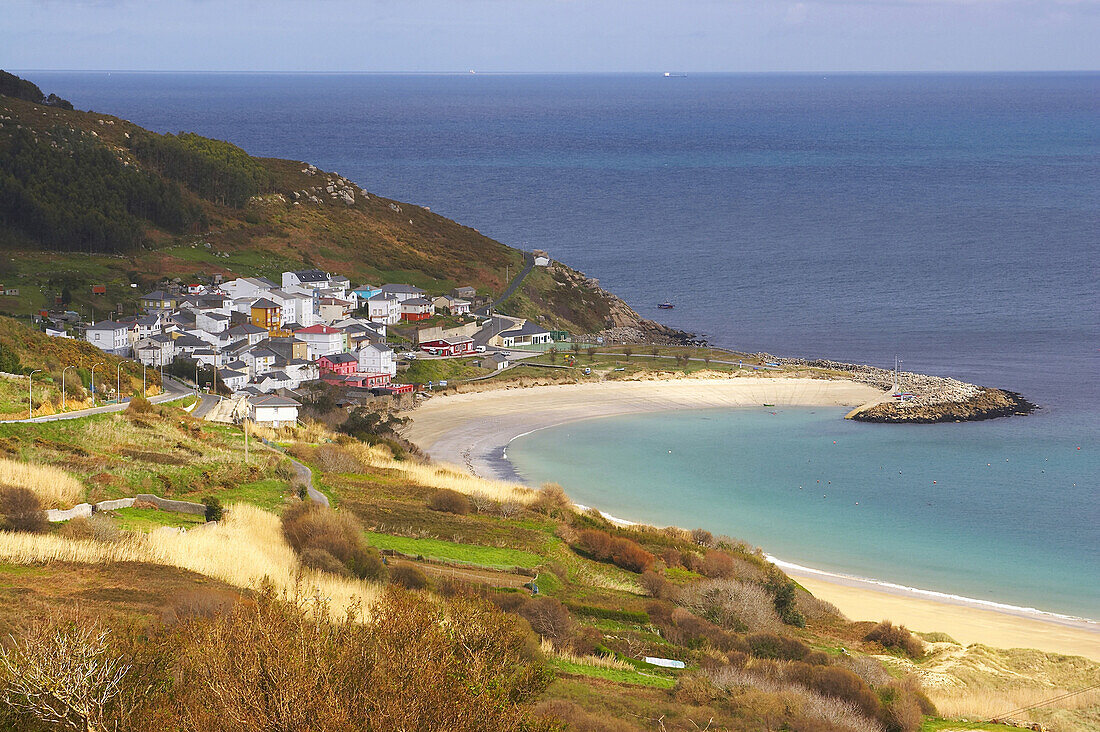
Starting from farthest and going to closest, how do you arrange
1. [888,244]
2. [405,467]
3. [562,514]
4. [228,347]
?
[888,244] < [228,347] < [405,467] < [562,514]

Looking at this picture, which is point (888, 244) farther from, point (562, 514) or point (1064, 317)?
point (562, 514)

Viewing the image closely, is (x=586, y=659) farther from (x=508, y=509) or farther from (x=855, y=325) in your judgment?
(x=855, y=325)

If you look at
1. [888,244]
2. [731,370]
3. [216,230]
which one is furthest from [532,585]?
[888,244]

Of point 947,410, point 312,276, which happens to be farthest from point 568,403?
point 312,276

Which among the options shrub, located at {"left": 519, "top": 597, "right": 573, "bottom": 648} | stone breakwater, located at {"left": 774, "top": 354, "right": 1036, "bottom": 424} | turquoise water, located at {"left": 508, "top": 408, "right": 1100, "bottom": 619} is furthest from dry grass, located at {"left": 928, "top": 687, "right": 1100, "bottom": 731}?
stone breakwater, located at {"left": 774, "top": 354, "right": 1036, "bottom": 424}

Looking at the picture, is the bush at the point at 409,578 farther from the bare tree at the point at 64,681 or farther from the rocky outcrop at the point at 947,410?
the rocky outcrop at the point at 947,410

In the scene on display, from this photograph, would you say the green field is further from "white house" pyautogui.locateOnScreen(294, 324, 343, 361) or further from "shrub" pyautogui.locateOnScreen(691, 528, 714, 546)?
"white house" pyautogui.locateOnScreen(294, 324, 343, 361)
